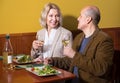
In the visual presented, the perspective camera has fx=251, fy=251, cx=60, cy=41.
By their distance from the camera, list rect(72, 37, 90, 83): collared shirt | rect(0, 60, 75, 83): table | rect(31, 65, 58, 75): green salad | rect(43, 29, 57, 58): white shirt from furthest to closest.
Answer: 1. rect(43, 29, 57, 58): white shirt
2. rect(72, 37, 90, 83): collared shirt
3. rect(31, 65, 58, 75): green salad
4. rect(0, 60, 75, 83): table

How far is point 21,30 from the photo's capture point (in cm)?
280

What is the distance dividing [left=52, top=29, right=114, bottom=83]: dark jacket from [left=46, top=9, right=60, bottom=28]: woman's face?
2.09 ft

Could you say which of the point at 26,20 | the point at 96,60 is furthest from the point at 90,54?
the point at 26,20

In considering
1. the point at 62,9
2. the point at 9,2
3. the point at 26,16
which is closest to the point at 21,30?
the point at 26,16

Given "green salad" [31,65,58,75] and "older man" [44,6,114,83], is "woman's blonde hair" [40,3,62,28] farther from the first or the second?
"green salad" [31,65,58,75]

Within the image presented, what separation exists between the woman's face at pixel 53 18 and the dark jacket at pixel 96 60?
0.64 m

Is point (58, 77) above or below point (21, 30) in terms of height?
below

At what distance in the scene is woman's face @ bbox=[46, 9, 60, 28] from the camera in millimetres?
2674

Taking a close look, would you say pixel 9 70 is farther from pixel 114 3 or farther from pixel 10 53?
pixel 114 3

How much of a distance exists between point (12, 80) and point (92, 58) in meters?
0.69

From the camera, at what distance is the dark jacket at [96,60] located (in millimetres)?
1970

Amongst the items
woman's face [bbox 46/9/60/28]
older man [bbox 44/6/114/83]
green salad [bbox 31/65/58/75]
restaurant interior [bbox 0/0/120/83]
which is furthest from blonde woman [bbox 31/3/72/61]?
green salad [bbox 31/65/58/75]

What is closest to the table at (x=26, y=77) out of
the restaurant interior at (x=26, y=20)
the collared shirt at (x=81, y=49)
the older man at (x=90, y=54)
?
the older man at (x=90, y=54)

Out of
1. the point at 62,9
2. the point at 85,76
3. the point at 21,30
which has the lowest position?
the point at 85,76
